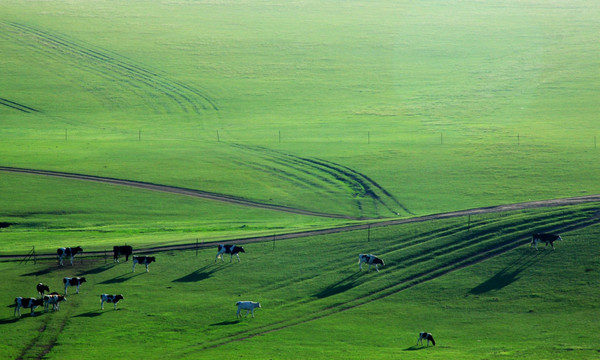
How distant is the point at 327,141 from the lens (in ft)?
323

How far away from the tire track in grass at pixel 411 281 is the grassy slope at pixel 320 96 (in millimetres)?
17858

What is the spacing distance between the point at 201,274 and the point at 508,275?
20.4 metres

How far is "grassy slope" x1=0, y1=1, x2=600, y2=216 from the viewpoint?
270 ft

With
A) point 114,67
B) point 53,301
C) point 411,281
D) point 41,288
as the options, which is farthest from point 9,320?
point 114,67

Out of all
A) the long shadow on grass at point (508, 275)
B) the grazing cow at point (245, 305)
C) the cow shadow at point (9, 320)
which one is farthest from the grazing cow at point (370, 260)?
the cow shadow at point (9, 320)

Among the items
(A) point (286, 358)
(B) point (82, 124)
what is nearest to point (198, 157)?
(B) point (82, 124)

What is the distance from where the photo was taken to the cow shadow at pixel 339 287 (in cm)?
4359

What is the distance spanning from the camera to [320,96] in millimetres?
124500

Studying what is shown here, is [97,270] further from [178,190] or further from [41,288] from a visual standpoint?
[178,190]

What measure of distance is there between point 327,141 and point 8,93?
58477 millimetres

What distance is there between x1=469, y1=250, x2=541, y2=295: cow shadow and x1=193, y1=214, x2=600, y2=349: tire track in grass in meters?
2.01

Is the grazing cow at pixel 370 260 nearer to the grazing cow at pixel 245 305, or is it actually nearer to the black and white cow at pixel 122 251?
the grazing cow at pixel 245 305

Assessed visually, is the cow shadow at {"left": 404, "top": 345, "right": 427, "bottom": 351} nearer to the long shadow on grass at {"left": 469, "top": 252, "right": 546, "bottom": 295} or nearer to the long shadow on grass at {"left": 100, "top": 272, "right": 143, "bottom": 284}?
the long shadow on grass at {"left": 469, "top": 252, "right": 546, "bottom": 295}

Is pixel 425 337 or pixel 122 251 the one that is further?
pixel 122 251
